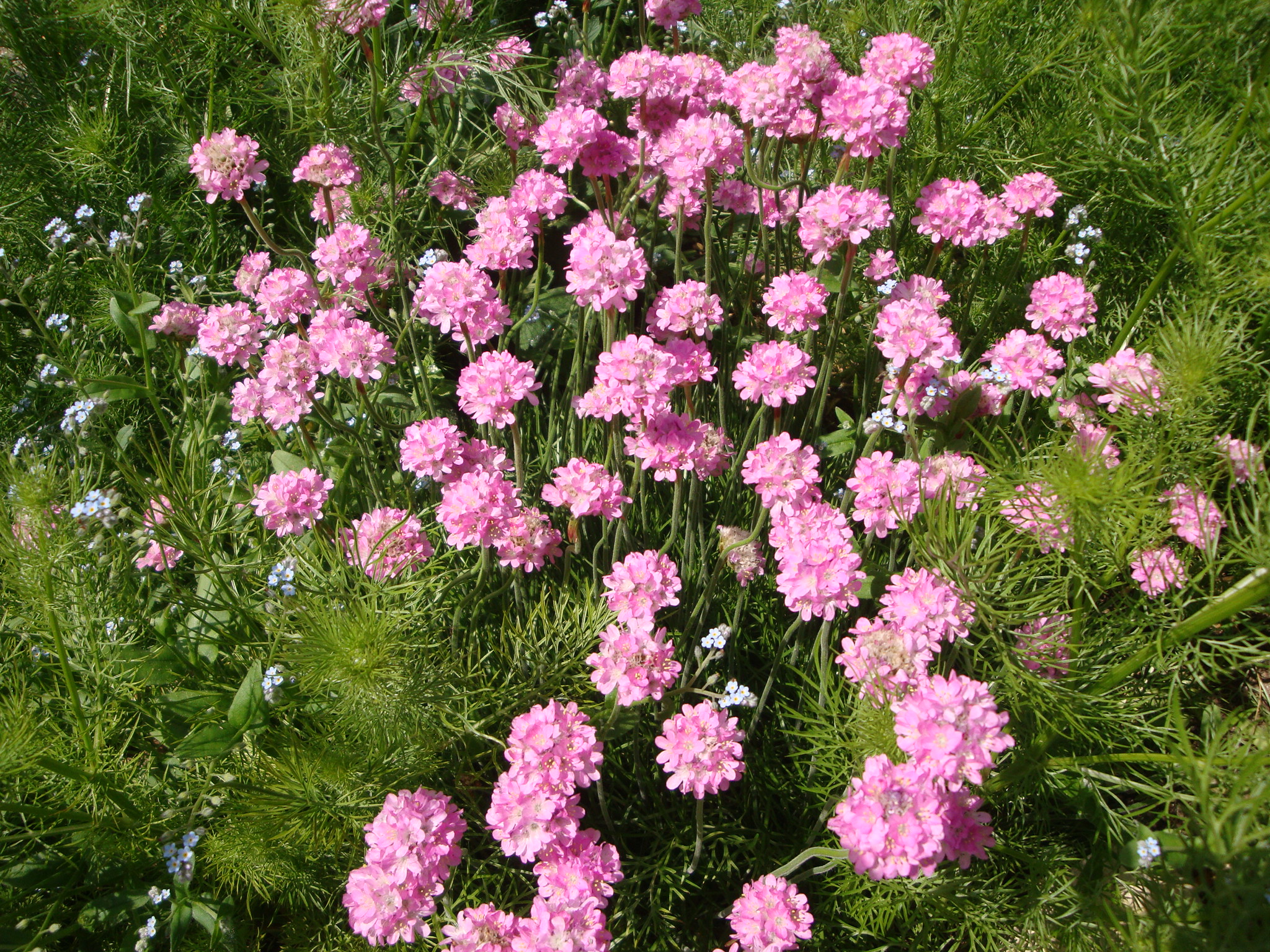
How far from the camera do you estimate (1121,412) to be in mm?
1997

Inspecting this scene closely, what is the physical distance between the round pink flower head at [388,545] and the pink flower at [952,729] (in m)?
1.09

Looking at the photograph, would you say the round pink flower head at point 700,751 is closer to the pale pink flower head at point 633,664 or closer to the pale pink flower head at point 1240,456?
the pale pink flower head at point 633,664

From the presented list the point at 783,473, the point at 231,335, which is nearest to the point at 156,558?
the point at 231,335

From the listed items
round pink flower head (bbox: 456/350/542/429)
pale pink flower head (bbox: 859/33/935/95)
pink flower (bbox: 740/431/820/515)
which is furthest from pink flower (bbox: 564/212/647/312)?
pale pink flower head (bbox: 859/33/935/95)

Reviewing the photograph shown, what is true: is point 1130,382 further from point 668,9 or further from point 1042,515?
point 668,9

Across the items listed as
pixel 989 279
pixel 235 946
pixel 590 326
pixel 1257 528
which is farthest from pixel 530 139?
pixel 235 946

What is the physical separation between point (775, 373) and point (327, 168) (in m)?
1.34

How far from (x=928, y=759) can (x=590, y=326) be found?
1445 millimetres

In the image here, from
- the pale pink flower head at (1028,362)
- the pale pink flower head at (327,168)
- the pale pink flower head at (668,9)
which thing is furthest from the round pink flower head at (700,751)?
the pale pink flower head at (668,9)

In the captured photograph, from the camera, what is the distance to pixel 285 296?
2139 millimetres

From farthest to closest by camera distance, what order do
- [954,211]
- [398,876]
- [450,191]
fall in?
[450,191], [954,211], [398,876]

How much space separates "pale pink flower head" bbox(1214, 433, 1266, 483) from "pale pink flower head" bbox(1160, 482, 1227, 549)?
0.27 ft

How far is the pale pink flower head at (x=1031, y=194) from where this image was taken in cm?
242

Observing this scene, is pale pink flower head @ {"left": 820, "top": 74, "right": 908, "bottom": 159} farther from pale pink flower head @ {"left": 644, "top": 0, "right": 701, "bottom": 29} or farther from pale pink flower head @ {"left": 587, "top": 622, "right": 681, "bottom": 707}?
pale pink flower head @ {"left": 587, "top": 622, "right": 681, "bottom": 707}
